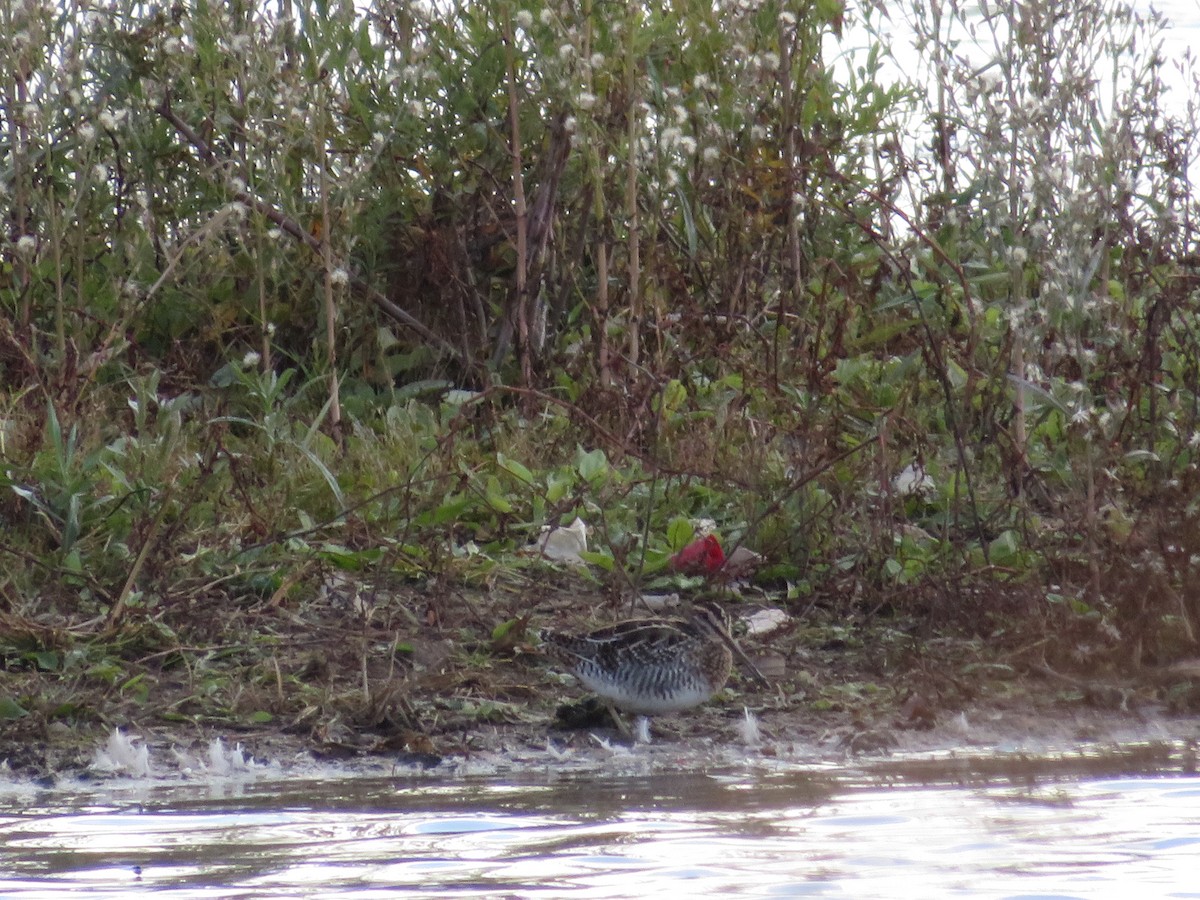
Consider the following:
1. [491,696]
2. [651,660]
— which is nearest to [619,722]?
[651,660]

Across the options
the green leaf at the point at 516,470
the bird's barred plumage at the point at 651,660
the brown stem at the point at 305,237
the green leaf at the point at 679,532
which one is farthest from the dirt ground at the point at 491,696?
the brown stem at the point at 305,237

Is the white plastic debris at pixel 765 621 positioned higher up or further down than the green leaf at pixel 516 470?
further down

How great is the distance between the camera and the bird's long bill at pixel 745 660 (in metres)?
5.19

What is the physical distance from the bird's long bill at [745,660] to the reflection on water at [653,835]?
1.74 ft

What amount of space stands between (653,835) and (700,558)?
6.80ft

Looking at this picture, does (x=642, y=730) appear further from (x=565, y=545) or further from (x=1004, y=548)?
(x=1004, y=548)

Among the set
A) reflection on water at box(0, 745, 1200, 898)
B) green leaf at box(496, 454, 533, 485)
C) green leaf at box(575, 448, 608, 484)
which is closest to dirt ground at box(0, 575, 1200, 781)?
reflection on water at box(0, 745, 1200, 898)

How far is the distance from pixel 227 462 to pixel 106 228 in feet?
6.94

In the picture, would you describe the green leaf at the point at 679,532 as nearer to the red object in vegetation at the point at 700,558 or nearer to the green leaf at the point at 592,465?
the red object in vegetation at the point at 700,558

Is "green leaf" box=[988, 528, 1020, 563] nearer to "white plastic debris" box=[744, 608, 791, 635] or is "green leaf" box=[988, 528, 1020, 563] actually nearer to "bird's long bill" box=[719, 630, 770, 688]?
"white plastic debris" box=[744, 608, 791, 635]

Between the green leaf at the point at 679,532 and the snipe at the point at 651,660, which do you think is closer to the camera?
the snipe at the point at 651,660

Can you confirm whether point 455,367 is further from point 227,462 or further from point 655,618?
point 655,618

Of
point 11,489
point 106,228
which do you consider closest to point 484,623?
point 11,489

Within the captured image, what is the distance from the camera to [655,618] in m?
5.19
